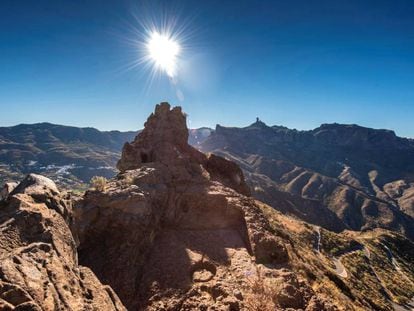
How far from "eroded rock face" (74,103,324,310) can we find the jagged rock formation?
572cm

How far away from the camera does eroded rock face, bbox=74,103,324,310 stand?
705 inches

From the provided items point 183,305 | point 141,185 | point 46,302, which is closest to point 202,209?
point 141,185

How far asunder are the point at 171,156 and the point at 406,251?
392 ft

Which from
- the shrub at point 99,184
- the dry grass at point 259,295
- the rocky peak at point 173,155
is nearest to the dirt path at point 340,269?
the rocky peak at point 173,155

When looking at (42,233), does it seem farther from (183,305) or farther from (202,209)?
(202,209)

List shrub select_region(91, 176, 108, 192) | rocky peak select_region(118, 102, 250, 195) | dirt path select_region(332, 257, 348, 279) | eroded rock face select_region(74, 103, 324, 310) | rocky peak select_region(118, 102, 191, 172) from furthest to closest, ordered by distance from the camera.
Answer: dirt path select_region(332, 257, 348, 279), rocky peak select_region(118, 102, 191, 172), rocky peak select_region(118, 102, 250, 195), shrub select_region(91, 176, 108, 192), eroded rock face select_region(74, 103, 324, 310)

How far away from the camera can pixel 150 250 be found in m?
22.3

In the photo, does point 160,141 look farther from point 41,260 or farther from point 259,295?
point 41,260

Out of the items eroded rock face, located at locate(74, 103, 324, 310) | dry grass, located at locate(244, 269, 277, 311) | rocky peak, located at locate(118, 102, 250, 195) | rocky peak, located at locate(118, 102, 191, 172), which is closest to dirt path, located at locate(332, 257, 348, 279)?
rocky peak, located at locate(118, 102, 250, 195)

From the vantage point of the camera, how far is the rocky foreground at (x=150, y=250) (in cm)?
1064

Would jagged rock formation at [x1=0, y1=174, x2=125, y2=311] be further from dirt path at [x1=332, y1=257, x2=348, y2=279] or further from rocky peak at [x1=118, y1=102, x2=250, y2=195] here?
dirt path at [x1=332, y1=257, x2=348, y2=279]

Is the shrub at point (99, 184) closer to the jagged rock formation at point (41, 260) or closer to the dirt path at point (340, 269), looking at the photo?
the jagged rock formation at point (41, 260)

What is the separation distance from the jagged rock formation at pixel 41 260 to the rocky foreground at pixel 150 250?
1.6 inches

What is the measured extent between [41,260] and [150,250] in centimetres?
1239
